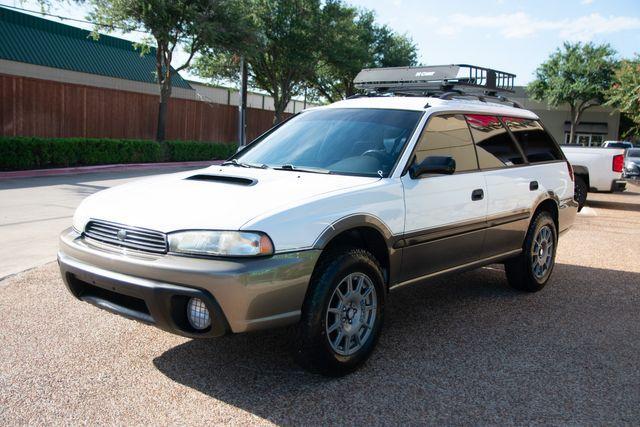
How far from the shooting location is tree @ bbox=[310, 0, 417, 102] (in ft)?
99.9

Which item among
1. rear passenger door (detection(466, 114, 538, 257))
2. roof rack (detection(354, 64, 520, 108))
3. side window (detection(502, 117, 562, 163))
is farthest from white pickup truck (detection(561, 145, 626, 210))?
rear passenger door (detection(466, 114, 538, 257))

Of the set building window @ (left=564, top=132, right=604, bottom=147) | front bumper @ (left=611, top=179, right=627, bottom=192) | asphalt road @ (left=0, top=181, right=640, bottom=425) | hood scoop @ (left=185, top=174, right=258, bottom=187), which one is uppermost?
building window @ (left=564, top=132, right=604, bottom=147)

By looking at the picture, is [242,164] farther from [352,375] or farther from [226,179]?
[352,375]

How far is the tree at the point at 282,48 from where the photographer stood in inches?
1150

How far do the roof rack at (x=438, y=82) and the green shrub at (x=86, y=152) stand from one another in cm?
1158

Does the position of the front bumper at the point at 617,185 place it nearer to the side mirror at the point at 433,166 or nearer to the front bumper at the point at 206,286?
the side mirror at the point at 433,166

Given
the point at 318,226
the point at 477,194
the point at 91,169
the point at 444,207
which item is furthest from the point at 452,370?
the point at 91,169

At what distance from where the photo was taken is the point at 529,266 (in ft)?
19.0

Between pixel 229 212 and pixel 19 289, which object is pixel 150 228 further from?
pixel 19 289

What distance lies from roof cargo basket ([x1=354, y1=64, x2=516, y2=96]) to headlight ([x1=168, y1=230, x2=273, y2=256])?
2.96 m

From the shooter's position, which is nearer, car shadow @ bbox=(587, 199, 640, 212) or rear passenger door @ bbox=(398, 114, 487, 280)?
rear passenger door @ bbox=(398, 114, 487, 280)

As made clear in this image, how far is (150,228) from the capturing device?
134 inches

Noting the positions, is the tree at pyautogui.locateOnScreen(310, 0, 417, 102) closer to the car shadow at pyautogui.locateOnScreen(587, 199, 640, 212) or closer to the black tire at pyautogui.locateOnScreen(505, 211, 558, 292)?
the car shadow at pyautogui.locateOnScreen(587, 199, 640, 212)

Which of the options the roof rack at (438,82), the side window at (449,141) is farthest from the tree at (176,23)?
the side window at (449,141)
